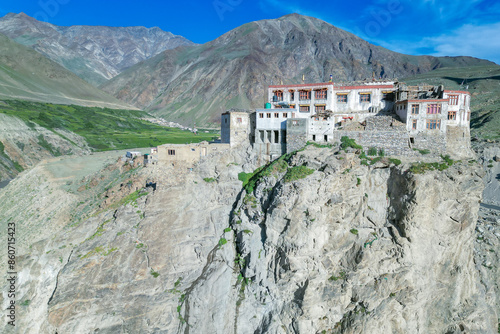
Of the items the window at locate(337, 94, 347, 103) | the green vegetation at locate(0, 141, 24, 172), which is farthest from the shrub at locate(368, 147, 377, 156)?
the green vegetation at locate(0, 141, 24, 172)

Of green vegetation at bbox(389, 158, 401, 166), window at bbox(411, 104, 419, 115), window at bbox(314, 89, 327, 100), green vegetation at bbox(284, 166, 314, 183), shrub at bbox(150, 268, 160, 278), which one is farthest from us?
window at bbox(314, 89, 327, 100)

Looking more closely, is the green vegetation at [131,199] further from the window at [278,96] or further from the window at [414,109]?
the window at [414,109]

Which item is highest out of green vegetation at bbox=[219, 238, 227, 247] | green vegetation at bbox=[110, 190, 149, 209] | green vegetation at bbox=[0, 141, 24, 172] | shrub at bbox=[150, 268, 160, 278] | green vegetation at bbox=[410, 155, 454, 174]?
green vegetation at bbox=[410, 155, 454, 174]

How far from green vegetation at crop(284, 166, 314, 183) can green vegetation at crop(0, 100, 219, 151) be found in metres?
67.1

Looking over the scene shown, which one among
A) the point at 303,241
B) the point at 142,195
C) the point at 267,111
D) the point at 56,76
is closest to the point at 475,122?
the point at 267,111

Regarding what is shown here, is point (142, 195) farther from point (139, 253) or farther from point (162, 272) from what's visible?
point (162, 272)

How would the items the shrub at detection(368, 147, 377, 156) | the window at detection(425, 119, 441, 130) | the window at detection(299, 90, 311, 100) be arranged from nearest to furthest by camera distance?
the window at detection(425, 119, 441, 130), the shrub at detection(368, 147, 377, 156), the window at detection(299, 90, 311, 100)

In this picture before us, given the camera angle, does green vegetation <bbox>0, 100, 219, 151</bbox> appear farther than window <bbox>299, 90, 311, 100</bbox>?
Yes

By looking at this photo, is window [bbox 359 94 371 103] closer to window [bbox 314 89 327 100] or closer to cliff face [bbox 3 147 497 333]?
window [bbox 314 89 327 100]

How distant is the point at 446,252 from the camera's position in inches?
1470

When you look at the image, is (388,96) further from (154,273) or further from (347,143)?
(154,273)

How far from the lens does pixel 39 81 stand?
16200 centimetres

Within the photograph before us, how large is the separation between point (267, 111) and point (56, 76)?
586 ft

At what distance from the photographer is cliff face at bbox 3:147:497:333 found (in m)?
35.7
